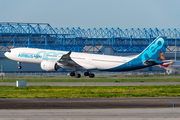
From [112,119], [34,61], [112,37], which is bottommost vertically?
[112,119]

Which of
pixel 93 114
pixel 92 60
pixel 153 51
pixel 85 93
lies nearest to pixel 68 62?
pixel 92 60

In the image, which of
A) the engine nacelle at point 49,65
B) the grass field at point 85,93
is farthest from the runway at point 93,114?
the engine nacelle at point 49,65

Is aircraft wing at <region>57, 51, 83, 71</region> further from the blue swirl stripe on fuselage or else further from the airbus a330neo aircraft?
the blue swirl stripe on fuselage

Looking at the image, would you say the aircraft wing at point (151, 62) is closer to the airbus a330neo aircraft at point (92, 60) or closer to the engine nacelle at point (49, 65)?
the airbus a330neo aircraft at point (92, 60)

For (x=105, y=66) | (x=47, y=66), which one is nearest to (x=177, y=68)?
(x=105, y=66)

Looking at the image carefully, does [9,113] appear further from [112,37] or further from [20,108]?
[112,37]

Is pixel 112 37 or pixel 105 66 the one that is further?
pixel 112 37

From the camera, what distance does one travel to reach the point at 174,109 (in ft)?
61.8

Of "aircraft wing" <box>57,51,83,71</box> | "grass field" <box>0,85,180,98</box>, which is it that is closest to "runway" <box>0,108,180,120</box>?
"grass field" <box>0,85,180,98</box>

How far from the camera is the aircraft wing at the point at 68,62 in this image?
54906 mm

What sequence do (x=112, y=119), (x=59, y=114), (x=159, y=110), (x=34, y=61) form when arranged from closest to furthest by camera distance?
(x=112, y=119)
(x=59, y=114)
(x=159, y=110)
(x=34, y=61)

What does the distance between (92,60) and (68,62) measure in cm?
496

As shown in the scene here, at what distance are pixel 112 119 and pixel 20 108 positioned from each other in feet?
23.8


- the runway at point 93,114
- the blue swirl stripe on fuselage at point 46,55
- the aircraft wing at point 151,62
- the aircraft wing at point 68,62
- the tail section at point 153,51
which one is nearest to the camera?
the runway at point 93,114
